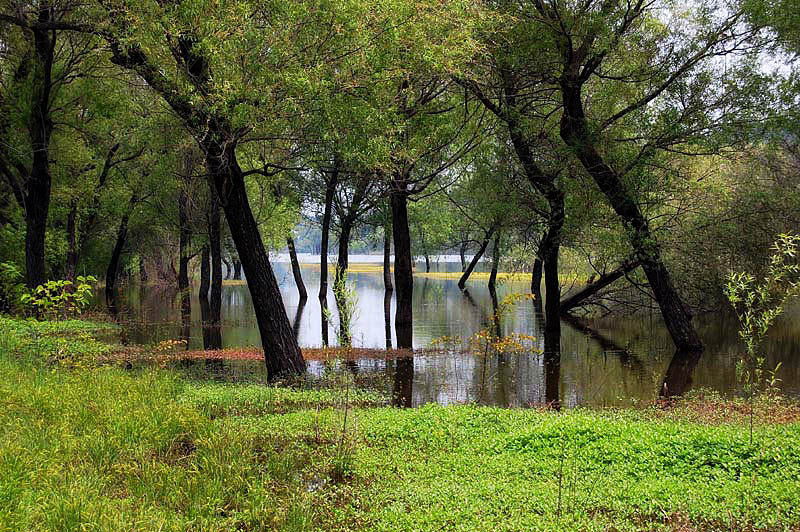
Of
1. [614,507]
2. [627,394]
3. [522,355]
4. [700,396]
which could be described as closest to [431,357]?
[522,355]

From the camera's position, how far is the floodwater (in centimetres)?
1237

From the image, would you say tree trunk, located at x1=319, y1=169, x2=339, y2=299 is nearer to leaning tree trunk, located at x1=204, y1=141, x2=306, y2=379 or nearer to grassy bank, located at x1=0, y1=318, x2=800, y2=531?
leaning tree trunk, located at x1=204, y1=141, x2=306, y2=379

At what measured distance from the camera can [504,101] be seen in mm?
17953

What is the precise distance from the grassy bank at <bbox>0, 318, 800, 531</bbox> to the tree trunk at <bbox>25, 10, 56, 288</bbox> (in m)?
11.9

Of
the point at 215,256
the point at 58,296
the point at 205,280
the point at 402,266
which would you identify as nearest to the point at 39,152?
the point at 215,256

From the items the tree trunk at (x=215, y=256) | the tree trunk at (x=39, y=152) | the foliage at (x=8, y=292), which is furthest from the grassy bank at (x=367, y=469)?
the tree trunk at (x=215, y=256)

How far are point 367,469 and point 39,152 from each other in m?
16.3

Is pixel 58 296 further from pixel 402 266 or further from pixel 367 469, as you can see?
pixel 402 266

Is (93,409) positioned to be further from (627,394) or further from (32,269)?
(32,269)

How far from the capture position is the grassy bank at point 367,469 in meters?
4.79

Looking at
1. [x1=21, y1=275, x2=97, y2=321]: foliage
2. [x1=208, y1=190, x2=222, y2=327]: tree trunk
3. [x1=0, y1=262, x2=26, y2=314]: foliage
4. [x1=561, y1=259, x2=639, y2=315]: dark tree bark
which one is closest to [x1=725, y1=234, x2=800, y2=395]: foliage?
[x1=21, y1=275, x2=97, y2=321]: foliage

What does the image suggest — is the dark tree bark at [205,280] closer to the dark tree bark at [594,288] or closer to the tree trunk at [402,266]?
the tree trunk at [402,266]

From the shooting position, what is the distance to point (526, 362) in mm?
15953

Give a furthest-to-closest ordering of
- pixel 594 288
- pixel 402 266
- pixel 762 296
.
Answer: pixel 594 288 < pixel 402 266 < pixel 762 296
